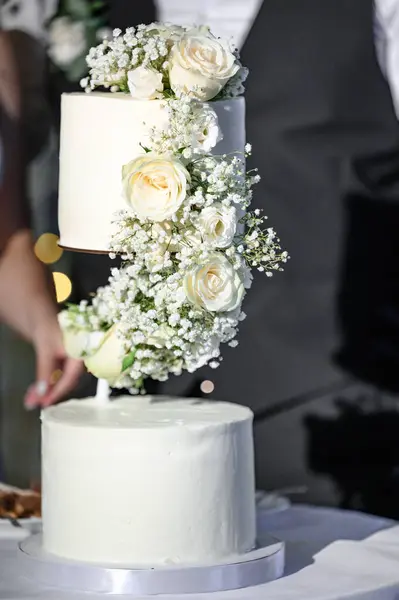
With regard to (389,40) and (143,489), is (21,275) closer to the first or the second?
(389,40)

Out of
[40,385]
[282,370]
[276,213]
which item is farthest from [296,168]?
→ [40,385]

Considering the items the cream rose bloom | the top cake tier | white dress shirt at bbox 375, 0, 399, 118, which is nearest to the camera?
the cream rose bloom

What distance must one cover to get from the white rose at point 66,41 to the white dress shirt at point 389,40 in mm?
915

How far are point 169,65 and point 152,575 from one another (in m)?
0.95

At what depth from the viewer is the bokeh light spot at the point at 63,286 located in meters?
3.57

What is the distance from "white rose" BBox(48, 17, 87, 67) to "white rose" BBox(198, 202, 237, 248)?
163 centimetres

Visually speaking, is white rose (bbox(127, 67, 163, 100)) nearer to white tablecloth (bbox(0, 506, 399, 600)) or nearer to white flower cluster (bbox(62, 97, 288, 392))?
white flower cluster (bbox(62, 97, 288, 392))

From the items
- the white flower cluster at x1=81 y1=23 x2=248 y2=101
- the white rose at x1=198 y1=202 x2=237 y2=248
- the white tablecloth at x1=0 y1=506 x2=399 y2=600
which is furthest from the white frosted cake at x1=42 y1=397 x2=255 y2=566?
the white flower cluster at x1=81 y1=23 x2=248 y2=101

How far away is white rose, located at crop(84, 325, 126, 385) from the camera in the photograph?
7.52ft

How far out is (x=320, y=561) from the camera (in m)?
2.28

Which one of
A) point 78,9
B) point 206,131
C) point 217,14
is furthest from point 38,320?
point 206,131

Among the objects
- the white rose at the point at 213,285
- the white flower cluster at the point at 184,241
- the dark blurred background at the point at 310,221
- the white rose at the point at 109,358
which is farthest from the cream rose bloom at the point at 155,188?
the dark blurred background at the point at 310,221

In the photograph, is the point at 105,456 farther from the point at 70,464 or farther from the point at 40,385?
the point at 40,385

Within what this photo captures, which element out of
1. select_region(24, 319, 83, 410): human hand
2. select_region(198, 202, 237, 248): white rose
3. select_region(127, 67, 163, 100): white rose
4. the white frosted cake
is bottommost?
the white frosted cake
